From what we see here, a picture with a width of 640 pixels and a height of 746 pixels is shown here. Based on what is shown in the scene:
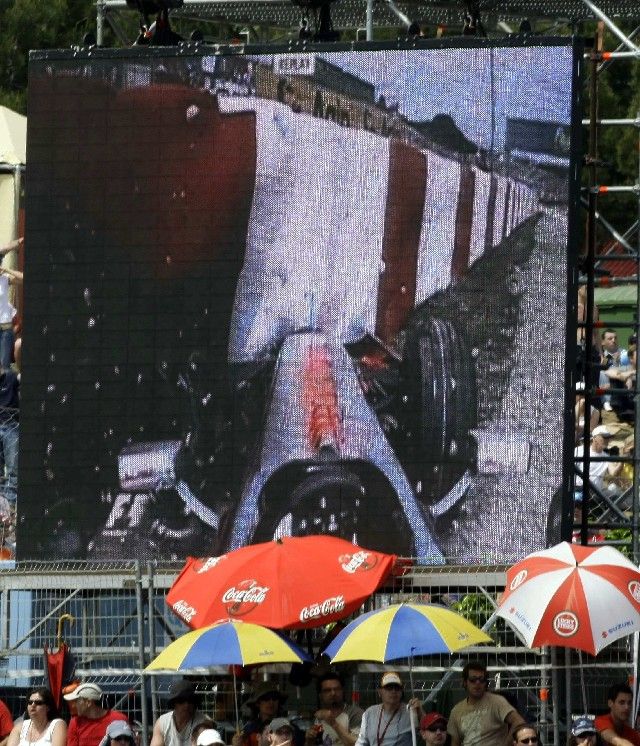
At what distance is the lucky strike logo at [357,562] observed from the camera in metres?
13.4

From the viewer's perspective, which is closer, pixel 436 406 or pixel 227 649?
pixel 227 649

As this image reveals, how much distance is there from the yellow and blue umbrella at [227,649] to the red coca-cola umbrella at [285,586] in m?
0.30

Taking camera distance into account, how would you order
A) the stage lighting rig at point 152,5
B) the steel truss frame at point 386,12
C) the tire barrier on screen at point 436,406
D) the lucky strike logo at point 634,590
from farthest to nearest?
the steel truss frame at point 386,12
the stage lighting rig at point 152,5
the tire barrier on screen at point 436,406
the lucky strike logo at point 634,590

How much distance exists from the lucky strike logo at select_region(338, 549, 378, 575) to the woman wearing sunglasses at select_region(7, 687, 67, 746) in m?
2.07

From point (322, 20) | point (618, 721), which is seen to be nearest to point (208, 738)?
point (618, 721)

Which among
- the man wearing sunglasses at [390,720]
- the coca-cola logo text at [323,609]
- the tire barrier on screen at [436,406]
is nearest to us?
the man wearing sunglasses at [390,720]

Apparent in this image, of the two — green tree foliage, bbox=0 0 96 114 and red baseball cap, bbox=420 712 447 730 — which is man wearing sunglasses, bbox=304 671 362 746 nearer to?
red baseball cap, bbox=420 712 447 730

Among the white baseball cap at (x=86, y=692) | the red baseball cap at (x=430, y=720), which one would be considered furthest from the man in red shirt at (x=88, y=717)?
the red baseball cap at (x=430, y=720)

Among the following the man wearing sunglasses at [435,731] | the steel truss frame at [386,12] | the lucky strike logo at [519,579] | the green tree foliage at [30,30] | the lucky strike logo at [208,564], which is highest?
the green tree foliage at [30,30]

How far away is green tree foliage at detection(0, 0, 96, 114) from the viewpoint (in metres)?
31.9

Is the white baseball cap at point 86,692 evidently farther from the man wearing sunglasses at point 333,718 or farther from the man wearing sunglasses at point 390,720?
the man wearing sunglasses at point 390,720

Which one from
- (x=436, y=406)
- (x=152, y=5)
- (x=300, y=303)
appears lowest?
(x=436, y=406)

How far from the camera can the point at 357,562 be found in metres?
13.5

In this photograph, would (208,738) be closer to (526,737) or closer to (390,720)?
(390,720)
